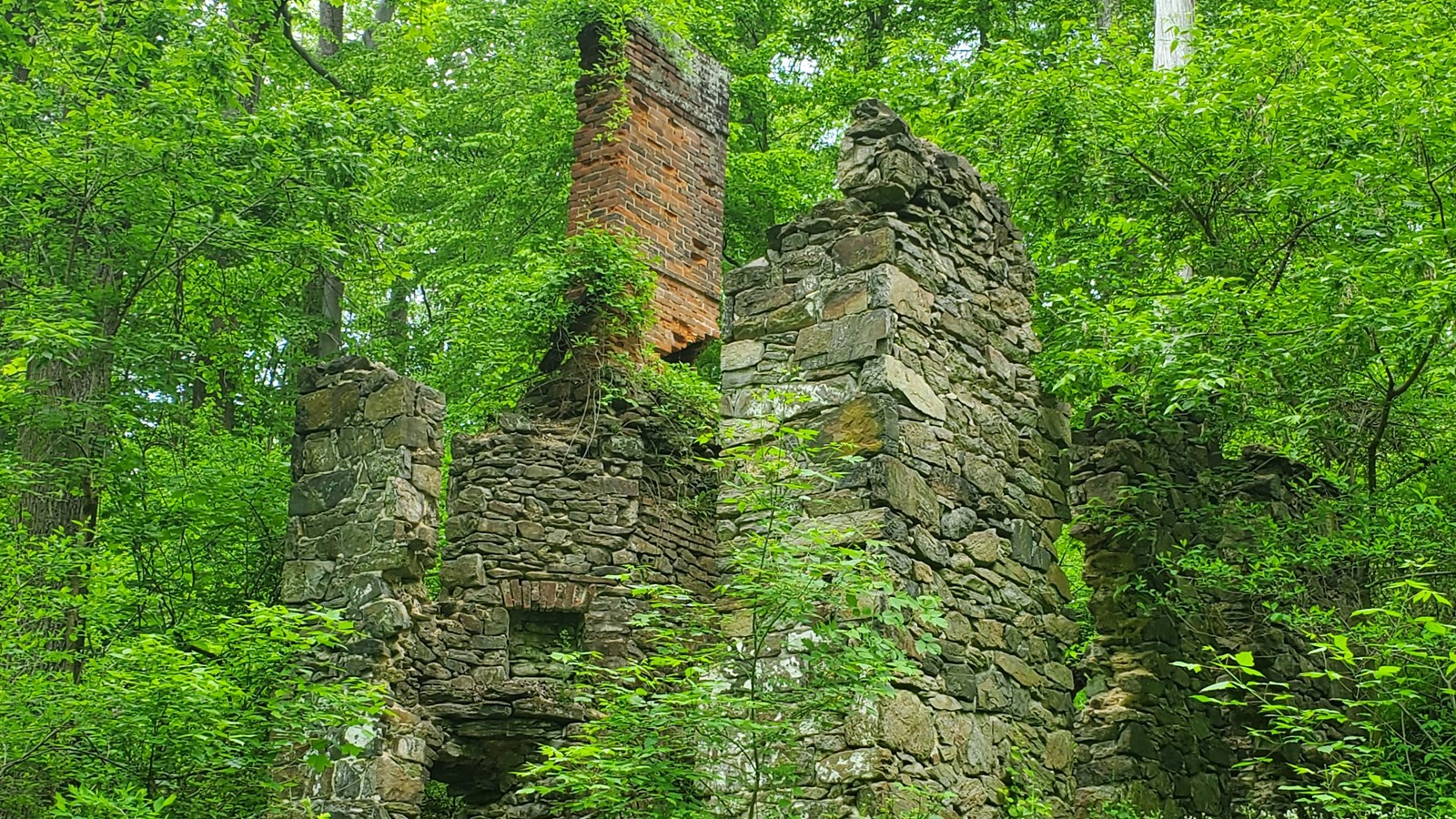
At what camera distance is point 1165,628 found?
8.06m

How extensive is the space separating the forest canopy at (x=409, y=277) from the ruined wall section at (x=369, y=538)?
31 cm

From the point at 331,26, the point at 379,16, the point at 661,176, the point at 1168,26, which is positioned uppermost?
the point at 379,16

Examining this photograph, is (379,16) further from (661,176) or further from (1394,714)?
(1394,714)

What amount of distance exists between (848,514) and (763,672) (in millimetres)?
800

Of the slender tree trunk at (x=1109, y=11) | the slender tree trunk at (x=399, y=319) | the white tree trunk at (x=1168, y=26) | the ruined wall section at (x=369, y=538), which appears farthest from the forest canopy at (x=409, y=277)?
the slender tree trunk at (x=399, y=319)

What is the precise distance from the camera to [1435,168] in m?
7.58

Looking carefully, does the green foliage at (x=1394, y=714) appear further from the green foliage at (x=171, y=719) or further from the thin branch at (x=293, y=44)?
the thin branch at (x=293, y=44)

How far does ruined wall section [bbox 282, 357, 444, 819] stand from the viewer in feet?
26.4

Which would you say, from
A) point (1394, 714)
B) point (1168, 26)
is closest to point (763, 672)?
point (1394, 714)

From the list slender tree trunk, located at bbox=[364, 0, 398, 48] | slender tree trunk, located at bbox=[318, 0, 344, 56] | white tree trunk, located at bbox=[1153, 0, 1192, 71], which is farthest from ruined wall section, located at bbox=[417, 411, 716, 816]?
slender tree trunk, located at bbox=[364, 0, 398, 48]

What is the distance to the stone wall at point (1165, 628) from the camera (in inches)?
299

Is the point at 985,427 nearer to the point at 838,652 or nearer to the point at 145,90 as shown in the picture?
the point at 838,652

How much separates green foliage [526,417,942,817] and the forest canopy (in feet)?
5.95

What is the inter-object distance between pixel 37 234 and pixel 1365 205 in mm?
8417
